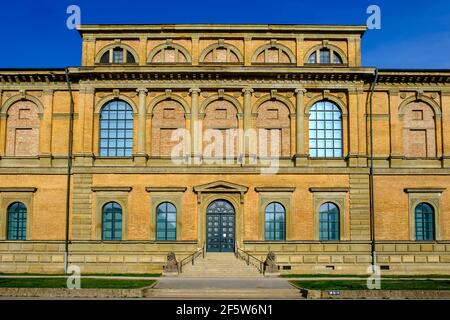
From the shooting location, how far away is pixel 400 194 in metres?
39.5

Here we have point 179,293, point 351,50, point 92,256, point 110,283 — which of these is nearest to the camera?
point 179,293

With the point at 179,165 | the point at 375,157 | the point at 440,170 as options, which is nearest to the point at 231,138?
the point at 179,165

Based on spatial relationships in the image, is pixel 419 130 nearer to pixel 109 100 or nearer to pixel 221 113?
pixel 221 113

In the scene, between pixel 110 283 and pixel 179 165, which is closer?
pixel 110 283

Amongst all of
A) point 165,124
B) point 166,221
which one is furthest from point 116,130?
point 166,221

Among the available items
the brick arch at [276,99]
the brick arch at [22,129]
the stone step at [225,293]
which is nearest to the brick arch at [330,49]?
the brick arch at [276,99]

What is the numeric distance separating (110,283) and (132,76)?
1526 cm

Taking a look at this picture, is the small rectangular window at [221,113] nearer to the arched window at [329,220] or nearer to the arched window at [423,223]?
the arched window at [329,220]

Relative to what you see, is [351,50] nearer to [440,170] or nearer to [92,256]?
[440,170]

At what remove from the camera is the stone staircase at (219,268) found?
33781 millimetres

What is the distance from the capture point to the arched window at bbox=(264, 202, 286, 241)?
39.1 meters

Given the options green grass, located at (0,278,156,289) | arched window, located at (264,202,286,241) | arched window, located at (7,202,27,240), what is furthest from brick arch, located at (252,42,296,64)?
arched window, located at (7,202,27,240)

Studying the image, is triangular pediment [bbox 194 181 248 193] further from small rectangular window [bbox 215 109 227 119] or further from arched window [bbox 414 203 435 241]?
arched window [bbox 414 203 435 241]

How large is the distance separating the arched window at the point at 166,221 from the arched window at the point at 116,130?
407cm
